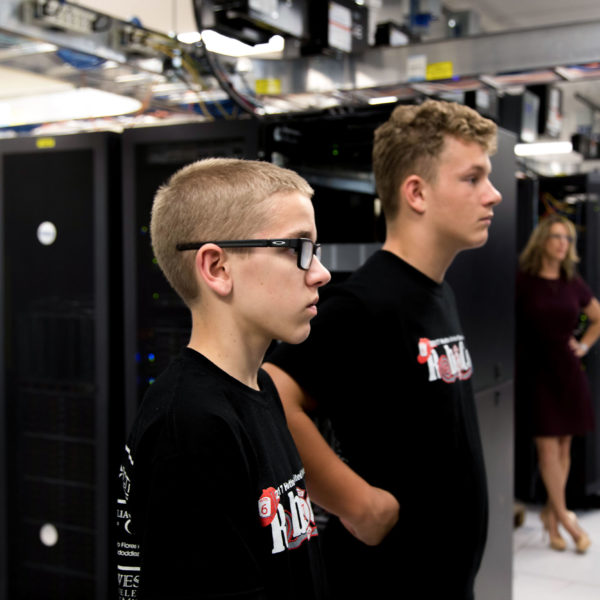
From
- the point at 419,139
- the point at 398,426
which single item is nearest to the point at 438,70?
the point at 419,139

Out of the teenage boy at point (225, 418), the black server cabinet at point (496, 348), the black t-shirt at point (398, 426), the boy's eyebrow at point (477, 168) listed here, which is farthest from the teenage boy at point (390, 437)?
the black server cabinet at point (496, 348)

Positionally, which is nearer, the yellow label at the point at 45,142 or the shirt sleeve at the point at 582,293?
the yellow label at the point at 45,142

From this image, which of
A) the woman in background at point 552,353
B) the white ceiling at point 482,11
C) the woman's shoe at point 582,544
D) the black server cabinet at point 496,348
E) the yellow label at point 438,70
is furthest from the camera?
the white ceiling at point 482,11

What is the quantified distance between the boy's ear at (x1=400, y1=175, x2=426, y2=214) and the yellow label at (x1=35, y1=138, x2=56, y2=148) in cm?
155

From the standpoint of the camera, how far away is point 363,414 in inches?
58.1

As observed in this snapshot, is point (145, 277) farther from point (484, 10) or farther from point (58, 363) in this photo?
point (484, 10)

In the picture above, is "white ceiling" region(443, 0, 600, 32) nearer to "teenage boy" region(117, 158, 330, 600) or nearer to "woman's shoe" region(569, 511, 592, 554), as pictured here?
"woman's shoe" region(569, 511, 592, 554)

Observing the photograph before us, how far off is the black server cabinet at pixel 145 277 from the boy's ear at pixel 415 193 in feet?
3.42

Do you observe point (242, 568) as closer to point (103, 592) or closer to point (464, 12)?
point (103, 592)

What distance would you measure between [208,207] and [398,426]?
67cm

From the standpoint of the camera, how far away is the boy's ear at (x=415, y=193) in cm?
157

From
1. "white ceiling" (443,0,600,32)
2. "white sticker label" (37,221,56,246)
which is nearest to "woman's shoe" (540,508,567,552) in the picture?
"white sticker label" (37,221,56,246)

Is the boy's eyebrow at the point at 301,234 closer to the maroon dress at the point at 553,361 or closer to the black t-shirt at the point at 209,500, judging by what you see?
the black t-shirt at the point at 209,500

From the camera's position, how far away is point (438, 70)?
11.3 ft
